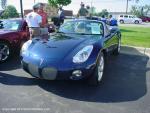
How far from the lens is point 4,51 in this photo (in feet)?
22.2

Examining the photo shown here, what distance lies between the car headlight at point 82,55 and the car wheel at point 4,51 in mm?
2900

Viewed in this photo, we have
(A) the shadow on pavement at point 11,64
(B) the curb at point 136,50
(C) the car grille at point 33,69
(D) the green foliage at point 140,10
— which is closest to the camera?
(C) the car grille at point 33,69

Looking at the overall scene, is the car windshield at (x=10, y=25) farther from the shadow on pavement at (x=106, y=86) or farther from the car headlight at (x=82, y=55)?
the car headlight at (x=82, y=55)

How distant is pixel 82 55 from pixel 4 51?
304 cm

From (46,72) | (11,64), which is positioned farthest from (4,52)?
(46,72)

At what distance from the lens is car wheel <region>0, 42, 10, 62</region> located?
668cm

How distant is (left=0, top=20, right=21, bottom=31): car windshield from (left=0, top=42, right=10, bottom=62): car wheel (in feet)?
2.77

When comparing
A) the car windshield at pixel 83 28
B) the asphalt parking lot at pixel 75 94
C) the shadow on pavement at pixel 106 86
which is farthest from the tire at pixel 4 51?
the car windshield at pixel 83 28

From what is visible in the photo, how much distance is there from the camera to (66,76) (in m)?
4.42

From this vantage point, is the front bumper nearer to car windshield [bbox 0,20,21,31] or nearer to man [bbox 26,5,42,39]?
man [bbox 26,5,42,39]

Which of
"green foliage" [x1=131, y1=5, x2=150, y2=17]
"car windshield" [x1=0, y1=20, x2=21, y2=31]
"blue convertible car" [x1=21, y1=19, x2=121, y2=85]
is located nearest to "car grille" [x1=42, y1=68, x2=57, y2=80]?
"blue convertible car" [x1=21, y1=19, x2=121, y2=85]

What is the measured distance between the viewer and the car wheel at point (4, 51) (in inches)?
263

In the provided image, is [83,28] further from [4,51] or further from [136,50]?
[136,50]

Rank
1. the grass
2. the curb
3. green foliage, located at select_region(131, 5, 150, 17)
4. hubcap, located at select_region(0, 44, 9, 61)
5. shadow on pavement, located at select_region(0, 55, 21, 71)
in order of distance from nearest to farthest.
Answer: shadow on pavement, located at select_region(0, 55, 21, 71), hubcap, located at select_region(0, 44, 9, 61), the curb, the grass, green foliage, located at select_region(131, 5, 150, 17)
